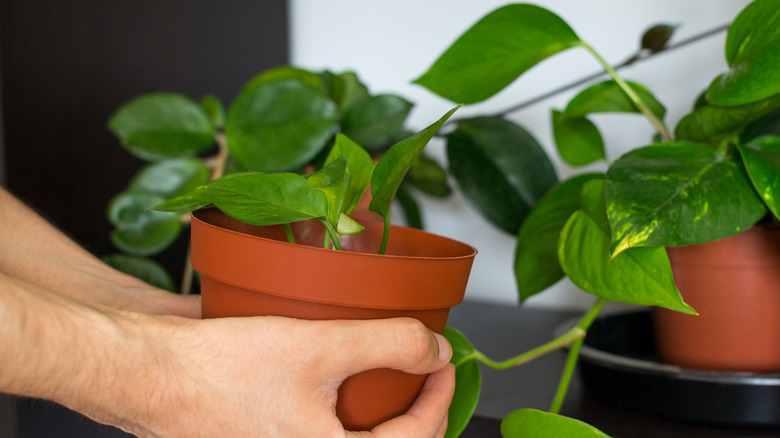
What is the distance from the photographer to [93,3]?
40.6 inches

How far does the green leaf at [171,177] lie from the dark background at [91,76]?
16cm

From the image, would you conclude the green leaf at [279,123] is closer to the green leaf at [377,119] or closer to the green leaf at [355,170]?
the green leaf at [377,119]

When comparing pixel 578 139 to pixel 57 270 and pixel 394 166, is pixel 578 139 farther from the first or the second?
pixel 57 270

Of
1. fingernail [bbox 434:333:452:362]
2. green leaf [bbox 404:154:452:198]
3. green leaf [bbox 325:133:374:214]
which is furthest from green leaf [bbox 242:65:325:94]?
fingernail [bbox 434:333:452:362]

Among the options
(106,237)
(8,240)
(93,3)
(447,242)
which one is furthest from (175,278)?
(447,242)

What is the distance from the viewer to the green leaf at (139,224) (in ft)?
3.04

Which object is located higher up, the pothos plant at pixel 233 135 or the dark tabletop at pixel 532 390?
the pothos plant at pixel 233 135

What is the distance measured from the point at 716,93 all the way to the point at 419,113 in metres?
0.74

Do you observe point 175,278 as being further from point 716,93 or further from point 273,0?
point 716,93

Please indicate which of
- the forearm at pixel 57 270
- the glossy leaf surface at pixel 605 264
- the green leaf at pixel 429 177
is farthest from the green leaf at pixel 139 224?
the glossy leaf surface at pixel 605 264

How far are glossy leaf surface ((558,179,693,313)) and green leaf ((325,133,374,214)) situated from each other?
7.5 inches

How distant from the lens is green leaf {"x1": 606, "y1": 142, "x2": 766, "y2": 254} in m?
0.48

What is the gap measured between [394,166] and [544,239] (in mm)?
344

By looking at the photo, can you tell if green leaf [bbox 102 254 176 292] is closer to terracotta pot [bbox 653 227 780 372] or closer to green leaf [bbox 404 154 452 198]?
green leaf [bbox 404 154 452 198]
